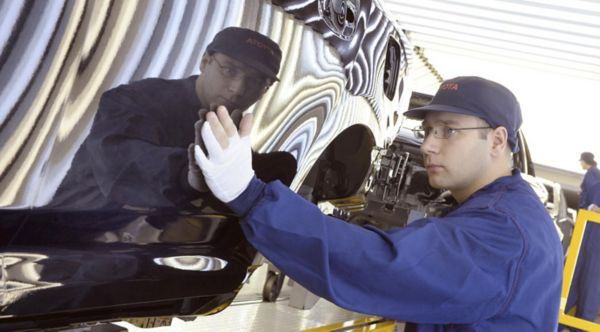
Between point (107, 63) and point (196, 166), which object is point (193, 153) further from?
point (107, 63)

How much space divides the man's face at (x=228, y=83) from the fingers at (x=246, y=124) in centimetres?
2

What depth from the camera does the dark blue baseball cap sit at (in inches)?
73.4

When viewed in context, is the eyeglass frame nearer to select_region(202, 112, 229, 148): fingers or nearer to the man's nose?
select_region(202, 112, 229, 148): fingers

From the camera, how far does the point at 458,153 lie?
6.11 ft

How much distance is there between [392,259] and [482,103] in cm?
63

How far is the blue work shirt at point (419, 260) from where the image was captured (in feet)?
4.68

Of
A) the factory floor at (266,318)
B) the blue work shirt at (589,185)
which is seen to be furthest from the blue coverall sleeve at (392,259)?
the blue work shirt at (589,185)

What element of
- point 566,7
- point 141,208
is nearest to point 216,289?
point 141,208

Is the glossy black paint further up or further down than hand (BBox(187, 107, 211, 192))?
further down

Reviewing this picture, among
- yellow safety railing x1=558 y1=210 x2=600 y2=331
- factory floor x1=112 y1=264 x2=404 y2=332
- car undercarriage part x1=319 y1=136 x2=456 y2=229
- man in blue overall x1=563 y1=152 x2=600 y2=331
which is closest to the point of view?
factory floor x1=112 y1=264 x2=404 y2=332

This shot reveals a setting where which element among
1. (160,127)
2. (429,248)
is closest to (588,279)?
(429,248)

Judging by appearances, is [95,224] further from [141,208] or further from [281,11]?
[281,11]

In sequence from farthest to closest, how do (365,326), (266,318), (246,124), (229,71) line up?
(266,318) < (365,326) < (246,124) < (229,71)

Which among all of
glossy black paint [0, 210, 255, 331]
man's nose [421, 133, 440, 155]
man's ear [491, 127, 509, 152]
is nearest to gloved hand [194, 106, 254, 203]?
glossy black paint [0, 210, 255, 331]
